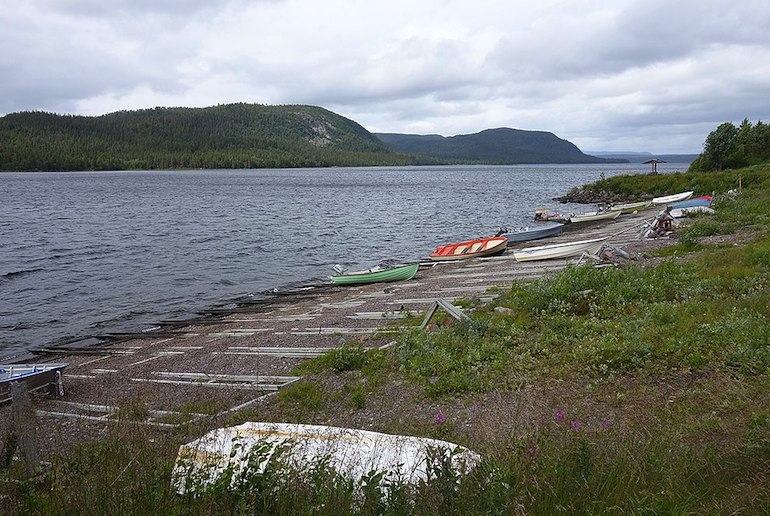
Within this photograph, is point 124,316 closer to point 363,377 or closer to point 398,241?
point 363,377

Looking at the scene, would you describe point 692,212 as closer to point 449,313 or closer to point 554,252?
point 554,252

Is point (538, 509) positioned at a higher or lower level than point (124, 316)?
higher

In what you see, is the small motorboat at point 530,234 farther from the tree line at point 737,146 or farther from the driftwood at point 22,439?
the tree line at point 737,146

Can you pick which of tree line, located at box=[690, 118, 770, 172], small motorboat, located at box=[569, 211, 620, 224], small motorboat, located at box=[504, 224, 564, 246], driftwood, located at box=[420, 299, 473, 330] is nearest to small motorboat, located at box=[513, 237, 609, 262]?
small motorboat, located at box=[504, 224, 564, 246]

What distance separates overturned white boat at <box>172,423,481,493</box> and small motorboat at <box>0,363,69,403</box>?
24.6ft

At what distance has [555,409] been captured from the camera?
7.58 m

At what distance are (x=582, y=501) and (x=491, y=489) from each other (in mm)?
744

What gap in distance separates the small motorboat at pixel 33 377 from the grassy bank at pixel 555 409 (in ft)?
18.6

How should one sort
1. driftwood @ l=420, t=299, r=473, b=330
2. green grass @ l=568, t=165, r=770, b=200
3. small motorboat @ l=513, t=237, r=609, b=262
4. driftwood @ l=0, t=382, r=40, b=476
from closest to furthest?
1. driftwood @ l=0, t=382, r=40, b=476
2. driftwood @ l=420, t=299, r=473, b=330
3. small motorboat @ l=513, t=237, r=609, b=262
4. green grass @ l=568, t=165, r=770, b=200

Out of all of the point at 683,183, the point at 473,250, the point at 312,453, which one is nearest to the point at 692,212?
the point at 473,250

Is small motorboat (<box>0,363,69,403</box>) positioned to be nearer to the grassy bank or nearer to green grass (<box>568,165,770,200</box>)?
the grassy bank

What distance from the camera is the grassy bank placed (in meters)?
4.09

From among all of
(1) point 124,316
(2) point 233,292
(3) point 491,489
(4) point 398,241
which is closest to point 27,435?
(3) point 491,489

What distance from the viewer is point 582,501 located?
412 cm
